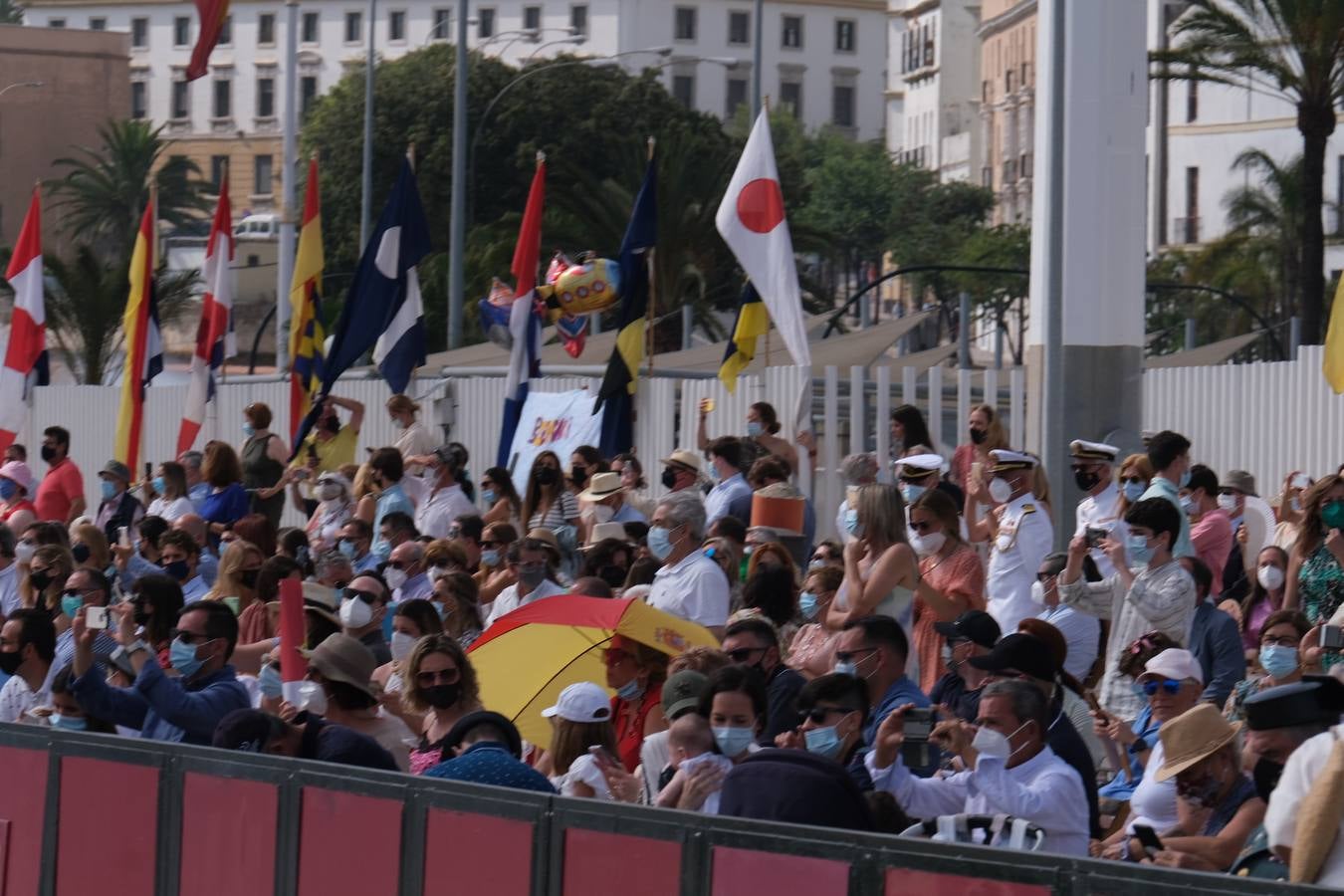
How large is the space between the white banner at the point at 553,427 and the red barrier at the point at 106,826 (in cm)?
983

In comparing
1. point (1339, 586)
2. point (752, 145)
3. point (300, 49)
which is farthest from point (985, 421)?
point (300, 49)

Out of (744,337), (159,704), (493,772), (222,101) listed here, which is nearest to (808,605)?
(159,704)

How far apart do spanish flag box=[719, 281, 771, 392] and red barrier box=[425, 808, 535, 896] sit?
417 inches

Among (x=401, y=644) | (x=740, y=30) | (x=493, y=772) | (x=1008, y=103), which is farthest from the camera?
(x=740, y=30)

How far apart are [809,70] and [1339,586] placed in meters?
123

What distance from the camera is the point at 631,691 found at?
9.34 m

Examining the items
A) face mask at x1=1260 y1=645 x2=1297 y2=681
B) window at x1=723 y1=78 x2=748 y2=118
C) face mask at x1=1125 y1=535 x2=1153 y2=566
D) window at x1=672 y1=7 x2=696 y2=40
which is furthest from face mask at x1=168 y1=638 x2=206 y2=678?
window at x1=723 y1=78 x2=748 y2=118

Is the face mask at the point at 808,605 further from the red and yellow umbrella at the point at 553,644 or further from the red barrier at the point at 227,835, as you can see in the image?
the red barrier at the point at 227,835

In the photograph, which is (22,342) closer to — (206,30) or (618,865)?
(206,30)

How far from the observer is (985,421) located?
13375 millimetres

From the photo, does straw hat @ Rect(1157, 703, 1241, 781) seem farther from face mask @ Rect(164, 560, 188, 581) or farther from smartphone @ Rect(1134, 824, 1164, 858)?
face mask @ Rect(164, 560, 188, 581)

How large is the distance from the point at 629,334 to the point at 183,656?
30.0 ft

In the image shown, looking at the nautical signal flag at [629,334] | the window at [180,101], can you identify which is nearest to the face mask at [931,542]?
the nautical signal flag at [629,334]

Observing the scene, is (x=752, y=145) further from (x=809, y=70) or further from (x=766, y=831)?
(x=809, y=70)
